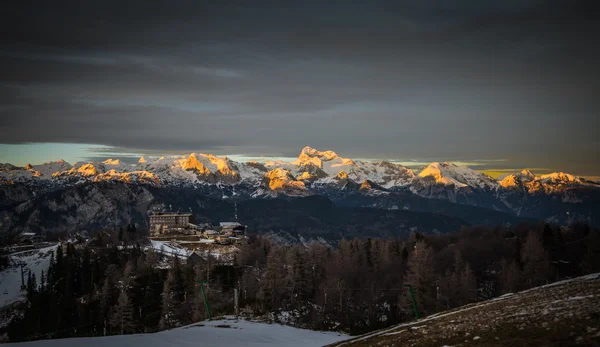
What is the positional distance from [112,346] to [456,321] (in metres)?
45.7

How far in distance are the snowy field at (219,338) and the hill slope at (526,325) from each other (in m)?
27.1

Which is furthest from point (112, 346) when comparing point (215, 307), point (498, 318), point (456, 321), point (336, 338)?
point (215, 307)

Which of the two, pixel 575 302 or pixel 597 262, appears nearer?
pixel 575 302

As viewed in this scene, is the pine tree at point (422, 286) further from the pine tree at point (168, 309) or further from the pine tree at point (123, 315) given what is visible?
the pine tree at point (123, 315)

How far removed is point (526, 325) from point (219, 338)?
52.3 metres

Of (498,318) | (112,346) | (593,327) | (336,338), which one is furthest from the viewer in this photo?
(336,338)

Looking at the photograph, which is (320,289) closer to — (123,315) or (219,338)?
(123,315)

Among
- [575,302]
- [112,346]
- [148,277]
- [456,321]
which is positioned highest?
[575,302]

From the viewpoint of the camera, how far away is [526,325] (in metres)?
40.6

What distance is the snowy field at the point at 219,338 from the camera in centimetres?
7312

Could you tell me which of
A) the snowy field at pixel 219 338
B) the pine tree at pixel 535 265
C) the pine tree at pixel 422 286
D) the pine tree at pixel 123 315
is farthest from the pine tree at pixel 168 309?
the pine tree at pixel 535 265

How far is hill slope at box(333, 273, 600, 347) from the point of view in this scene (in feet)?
117

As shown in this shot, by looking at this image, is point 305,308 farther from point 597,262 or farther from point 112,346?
point 597,262

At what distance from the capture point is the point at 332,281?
14650 centimetres
